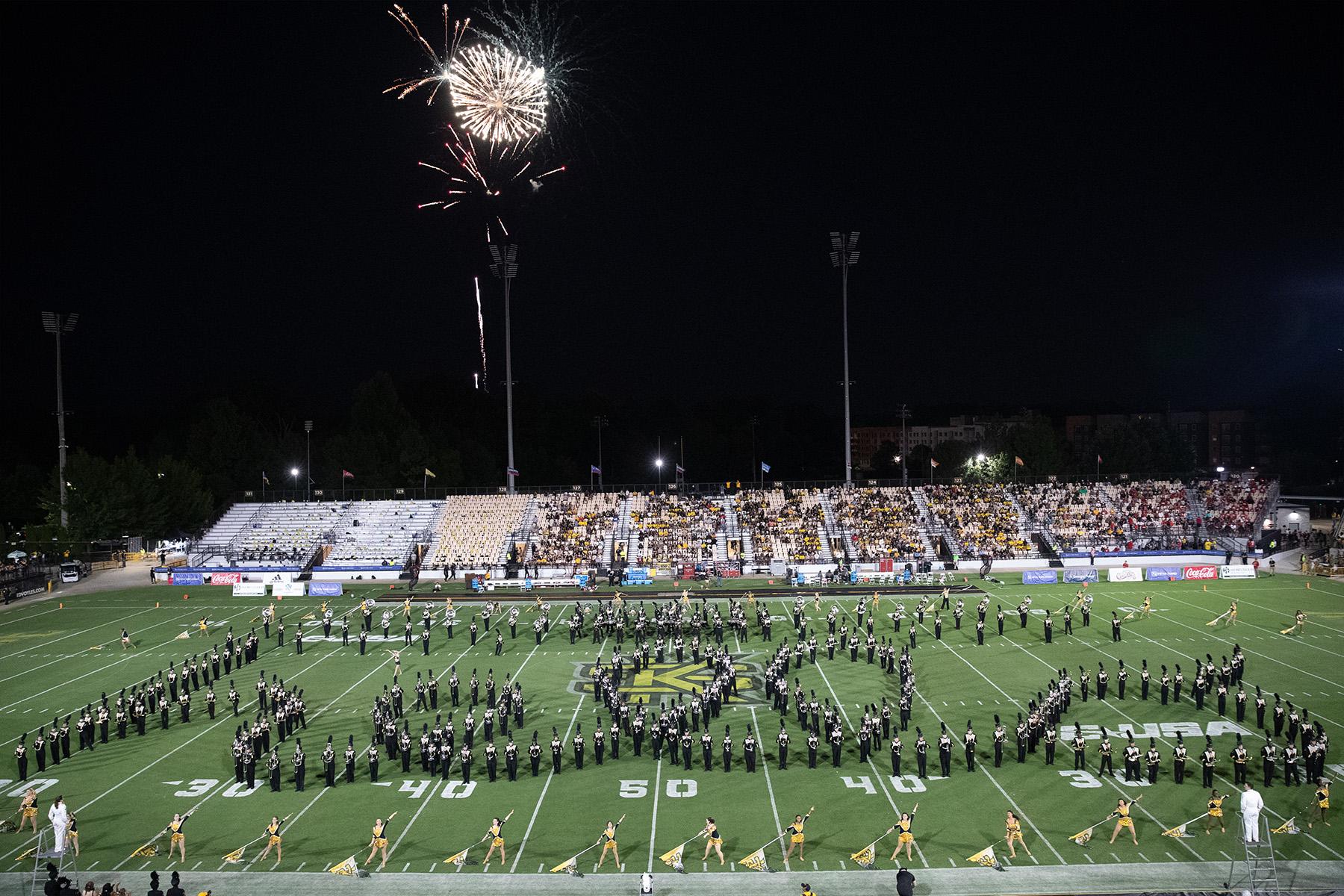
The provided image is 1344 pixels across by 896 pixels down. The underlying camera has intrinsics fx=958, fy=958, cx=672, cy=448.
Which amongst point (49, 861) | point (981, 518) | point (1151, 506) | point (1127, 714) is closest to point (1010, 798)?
point (1127, 714)

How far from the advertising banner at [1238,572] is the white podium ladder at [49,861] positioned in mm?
37699

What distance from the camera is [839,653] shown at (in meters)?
25.4

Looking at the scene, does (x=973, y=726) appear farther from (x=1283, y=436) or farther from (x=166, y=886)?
(x=1283, y=436)

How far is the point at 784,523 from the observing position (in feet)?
146

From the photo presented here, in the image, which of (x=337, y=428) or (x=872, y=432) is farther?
(x=872, y=432)

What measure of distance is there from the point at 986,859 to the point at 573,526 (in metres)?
33.3

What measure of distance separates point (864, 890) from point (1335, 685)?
15.1m

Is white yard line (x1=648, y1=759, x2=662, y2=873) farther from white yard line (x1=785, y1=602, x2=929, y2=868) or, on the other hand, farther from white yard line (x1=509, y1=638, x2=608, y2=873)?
white yard line (x1=785, y1=602, x2=929, y2=868)

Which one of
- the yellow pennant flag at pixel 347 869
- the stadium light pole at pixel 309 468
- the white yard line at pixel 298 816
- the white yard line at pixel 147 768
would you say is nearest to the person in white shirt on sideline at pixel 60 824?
the white yard line at pixel 147 768

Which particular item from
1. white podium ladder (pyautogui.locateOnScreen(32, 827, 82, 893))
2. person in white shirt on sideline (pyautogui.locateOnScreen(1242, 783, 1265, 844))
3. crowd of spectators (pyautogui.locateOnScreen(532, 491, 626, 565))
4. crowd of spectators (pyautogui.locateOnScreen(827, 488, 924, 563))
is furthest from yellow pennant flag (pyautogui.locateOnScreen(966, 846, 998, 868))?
crowd of spectators (pyautogui.locateOnScreen(532, 491, 626, 565))

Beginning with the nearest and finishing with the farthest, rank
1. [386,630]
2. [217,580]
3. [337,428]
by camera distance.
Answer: [386,630]
[217,580]
[337,428]

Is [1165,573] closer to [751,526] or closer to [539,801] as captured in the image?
[751,526]

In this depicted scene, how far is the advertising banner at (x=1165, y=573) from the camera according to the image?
121ft

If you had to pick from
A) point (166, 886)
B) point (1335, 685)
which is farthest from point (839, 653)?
point (166, 886)
